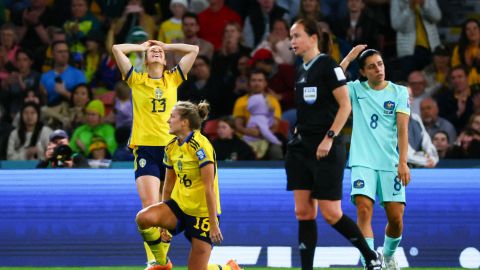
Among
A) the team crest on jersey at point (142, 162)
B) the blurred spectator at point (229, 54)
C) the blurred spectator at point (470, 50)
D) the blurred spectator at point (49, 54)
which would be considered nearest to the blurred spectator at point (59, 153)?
the team crest on jersey at point (142, 162)

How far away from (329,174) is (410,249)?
2631 mm

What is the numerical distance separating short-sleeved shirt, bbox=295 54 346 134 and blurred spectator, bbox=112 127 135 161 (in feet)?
17.1

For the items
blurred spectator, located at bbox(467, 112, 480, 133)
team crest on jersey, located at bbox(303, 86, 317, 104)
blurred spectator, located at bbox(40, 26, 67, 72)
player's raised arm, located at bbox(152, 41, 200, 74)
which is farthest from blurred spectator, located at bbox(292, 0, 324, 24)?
team crest on jersey, located at bbox(303, 86, 317, 104)

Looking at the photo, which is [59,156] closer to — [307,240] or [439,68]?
[307,240]

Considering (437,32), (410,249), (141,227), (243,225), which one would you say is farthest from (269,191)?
(437,32)

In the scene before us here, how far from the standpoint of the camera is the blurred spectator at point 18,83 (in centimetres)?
1640

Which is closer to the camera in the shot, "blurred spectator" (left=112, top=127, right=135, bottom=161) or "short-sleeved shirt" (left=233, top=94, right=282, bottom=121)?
"blurred spectator" (left=112, top=127, right=135, bottom=161)

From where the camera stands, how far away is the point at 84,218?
38.9 ft

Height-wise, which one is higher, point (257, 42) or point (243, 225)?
point (257, 42)

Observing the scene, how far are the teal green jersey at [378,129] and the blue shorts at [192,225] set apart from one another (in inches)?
62.2

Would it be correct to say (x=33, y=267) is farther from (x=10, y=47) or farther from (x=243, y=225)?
(x=10, y=47)

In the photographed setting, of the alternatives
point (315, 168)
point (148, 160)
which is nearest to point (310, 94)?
point (315, 168)

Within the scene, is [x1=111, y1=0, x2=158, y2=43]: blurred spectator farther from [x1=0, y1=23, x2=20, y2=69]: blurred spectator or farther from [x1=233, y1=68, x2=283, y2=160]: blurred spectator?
[x1=233, y1=68, x2=283, y2=160]: blurred spectator

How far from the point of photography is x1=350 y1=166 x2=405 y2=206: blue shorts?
402 inches
